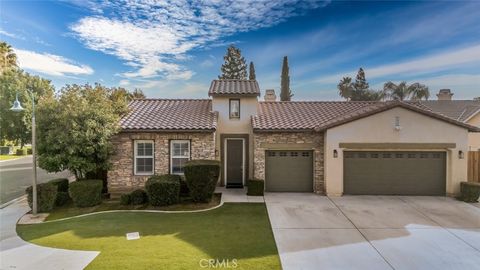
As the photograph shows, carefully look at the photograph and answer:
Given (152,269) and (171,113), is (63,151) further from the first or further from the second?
(152,269)

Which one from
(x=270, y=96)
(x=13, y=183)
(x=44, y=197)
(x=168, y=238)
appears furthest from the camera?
(x=270, y=96)

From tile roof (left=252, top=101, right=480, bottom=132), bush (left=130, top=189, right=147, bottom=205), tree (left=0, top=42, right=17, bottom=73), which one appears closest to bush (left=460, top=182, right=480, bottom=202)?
tile roof (left=252, top=101, right=480, bottom=132)

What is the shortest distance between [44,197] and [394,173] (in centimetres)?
1632

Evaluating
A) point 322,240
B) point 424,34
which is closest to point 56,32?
point 322,240

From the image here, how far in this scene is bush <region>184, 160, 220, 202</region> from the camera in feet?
37.8

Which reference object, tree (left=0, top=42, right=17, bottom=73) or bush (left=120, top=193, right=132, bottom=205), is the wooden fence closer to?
bush (left=120, top=193, right=132, bottom=205)

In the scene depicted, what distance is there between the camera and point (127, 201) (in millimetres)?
11891

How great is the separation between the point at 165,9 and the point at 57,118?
676cm

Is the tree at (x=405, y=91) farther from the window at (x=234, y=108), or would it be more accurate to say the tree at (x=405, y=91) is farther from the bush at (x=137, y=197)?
the bush at (x=137, y=197)

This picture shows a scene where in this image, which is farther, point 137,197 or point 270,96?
point 270,96

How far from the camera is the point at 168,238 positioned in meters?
8.13

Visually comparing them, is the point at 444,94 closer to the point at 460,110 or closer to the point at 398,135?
the point at 460,110

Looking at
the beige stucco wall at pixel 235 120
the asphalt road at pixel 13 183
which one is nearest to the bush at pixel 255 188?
the beige stucco wall at pixel 235 120

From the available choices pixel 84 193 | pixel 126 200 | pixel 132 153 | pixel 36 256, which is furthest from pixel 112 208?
pixel 36 256
